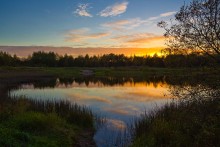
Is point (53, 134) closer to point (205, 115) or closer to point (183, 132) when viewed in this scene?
point (183, 132)

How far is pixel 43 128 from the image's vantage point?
43.7ft

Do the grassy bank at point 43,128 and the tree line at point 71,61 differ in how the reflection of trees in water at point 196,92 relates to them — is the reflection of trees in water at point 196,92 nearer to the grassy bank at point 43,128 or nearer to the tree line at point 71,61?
the grassy bank at point 43,128

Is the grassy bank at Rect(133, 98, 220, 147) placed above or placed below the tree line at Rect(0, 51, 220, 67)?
below

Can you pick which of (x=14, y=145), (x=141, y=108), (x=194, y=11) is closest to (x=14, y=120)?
(x=14, y=145)

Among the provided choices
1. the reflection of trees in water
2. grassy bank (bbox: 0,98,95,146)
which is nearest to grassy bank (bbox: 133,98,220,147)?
the reflection of trees in water

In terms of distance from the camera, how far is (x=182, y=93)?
386 inches

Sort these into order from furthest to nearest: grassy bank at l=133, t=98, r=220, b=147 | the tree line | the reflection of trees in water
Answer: the tree line → the reflection of trees in water → grassy bank at l=133, t=98, r=220, b=147

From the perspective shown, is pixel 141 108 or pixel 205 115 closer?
pixel 205 115

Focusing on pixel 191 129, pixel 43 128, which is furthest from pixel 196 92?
pixel 43 128

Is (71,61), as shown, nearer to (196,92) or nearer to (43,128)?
(43,128)

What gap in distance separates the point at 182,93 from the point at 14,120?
8.90m

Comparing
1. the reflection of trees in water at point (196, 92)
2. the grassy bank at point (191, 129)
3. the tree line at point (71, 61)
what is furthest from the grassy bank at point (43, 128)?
the tree line at point (71, 61)

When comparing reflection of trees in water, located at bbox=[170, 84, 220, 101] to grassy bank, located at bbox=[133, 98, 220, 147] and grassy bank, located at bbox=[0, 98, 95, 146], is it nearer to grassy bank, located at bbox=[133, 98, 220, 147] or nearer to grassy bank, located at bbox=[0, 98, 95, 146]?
grassy bank, located at bbox=[133, 98, 220, 147]

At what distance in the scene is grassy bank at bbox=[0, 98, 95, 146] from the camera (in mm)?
10539
